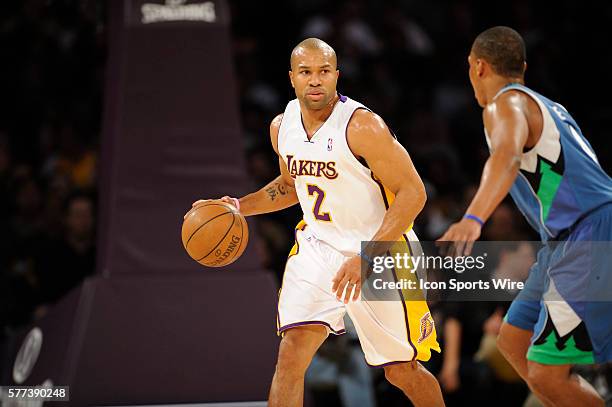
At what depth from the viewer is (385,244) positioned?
193 inches

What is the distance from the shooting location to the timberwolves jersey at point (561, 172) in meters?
4.75

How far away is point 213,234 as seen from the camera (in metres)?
5.25

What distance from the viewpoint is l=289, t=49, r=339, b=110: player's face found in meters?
5.08

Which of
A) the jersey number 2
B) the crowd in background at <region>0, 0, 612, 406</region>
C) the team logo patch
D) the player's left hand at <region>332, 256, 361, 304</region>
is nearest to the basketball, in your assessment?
the jersey number 2

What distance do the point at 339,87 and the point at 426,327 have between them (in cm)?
556

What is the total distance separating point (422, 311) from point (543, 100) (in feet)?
3.99

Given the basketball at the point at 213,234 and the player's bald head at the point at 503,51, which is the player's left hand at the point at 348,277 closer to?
the basketball at the point at 213,234

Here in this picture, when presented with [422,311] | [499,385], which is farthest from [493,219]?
[422,311]

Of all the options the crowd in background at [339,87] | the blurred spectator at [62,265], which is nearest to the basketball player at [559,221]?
the crowd in background at [339,87]

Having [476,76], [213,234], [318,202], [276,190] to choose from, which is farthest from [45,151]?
[476,76]

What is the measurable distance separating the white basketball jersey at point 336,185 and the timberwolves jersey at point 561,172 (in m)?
0.79

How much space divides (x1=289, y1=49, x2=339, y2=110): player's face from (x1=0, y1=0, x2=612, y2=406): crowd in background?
3.35 meters

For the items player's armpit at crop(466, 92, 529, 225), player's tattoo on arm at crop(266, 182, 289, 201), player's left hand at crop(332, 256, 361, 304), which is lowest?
player's left hand at crop(332, 256, 361, 304)

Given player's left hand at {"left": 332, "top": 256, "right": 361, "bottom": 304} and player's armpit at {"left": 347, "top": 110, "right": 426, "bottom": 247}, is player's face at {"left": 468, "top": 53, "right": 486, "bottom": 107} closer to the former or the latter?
player's armpit at {"left": 347, "top": 110, "right": 426, "bottom": 247}
